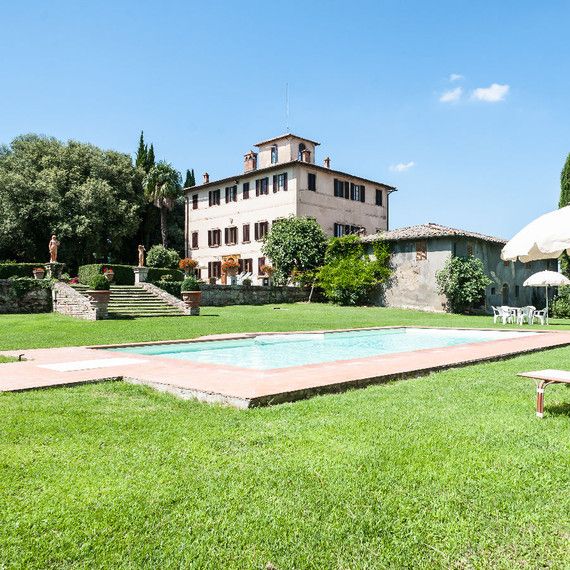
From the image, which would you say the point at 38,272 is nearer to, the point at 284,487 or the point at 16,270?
the point at 16,270

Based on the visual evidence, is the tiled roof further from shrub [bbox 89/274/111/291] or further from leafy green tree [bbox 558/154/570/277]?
shrub [bbox 89/274/111/291]

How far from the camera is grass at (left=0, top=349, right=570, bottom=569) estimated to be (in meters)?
2.40

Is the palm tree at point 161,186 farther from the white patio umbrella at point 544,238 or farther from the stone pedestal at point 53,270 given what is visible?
the white patio umbrella at point 544,238

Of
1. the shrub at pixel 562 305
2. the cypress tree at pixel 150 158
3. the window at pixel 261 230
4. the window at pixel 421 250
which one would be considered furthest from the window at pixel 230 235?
the shrub at pixel 562 305

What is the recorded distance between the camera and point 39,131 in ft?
125

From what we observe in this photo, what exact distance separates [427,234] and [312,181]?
991 cm

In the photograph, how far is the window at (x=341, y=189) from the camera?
119 ft

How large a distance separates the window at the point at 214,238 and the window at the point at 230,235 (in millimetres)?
657

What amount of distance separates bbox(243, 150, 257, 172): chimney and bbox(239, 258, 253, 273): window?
6.92m

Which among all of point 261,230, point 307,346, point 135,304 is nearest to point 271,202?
point 261,230

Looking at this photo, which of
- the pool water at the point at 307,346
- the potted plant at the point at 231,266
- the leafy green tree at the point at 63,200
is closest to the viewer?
the pool water at the point at 307,346

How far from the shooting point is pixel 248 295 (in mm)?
29875

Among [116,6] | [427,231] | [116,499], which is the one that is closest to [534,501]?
[116,499]

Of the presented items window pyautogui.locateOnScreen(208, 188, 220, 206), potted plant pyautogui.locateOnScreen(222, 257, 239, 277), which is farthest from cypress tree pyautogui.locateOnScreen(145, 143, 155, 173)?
potted plant pyautogui.locateOnScreen(222, 257, 239, 277)
